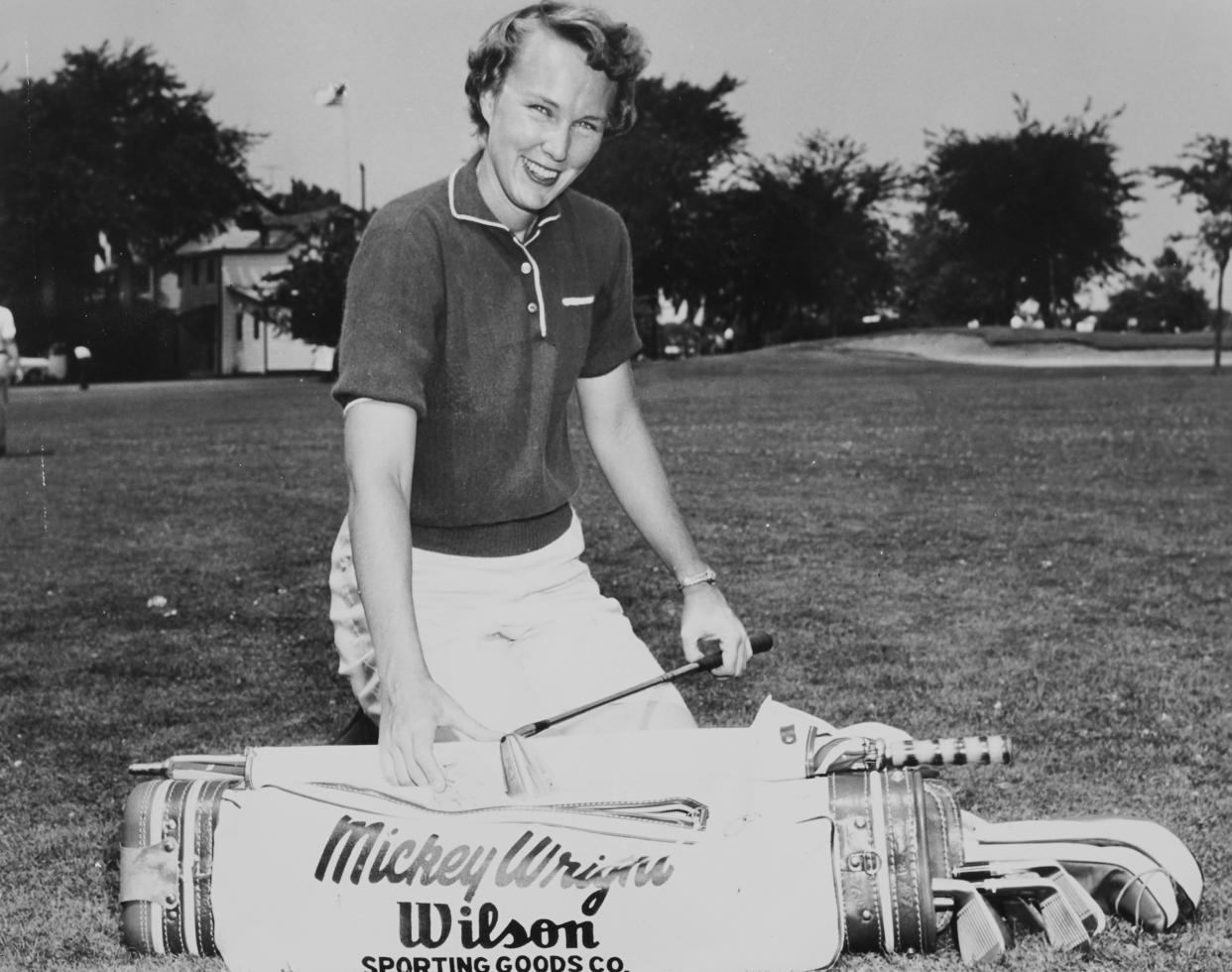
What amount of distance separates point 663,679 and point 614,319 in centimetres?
92

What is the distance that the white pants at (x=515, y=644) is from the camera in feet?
11.0

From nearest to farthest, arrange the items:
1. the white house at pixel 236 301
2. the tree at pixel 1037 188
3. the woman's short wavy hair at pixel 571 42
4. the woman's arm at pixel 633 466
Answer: the woman's short wavy hair at pixel 571 42 → the woman's arm at pixel 633 466 → the tree at pixel 1037 188 → the white house at pixel 236 301

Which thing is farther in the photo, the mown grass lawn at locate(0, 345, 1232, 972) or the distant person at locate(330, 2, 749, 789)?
the mown grass lawn at locate(0, 345, 1232, 972)

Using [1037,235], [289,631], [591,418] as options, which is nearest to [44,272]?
[1037,235]

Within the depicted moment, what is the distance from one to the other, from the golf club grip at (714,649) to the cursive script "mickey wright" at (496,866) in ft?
1.67

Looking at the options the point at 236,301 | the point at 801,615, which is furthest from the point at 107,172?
the point at 801,615

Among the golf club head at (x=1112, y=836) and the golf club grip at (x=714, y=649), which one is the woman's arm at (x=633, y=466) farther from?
the golf club head at (x=1112, y=836)

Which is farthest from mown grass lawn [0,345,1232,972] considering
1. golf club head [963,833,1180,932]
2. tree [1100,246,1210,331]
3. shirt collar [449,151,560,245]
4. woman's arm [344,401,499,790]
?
tree [1100,246,1210,331]

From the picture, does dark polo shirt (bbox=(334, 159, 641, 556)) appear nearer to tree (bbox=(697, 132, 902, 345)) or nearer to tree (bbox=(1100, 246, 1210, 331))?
tree (bbox=(697, 132, 902, 345))

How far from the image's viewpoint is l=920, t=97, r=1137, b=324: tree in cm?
3919

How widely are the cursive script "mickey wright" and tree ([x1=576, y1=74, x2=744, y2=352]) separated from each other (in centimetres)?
3874

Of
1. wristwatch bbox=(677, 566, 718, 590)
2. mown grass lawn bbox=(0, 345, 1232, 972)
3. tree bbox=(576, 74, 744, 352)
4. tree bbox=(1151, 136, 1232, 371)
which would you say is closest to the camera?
wristwatch bbox=(677, 566, 718, 590)

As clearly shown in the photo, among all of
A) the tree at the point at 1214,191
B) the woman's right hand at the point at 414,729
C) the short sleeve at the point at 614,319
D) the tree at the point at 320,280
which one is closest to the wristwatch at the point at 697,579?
the short sleeve at the point at 614,319

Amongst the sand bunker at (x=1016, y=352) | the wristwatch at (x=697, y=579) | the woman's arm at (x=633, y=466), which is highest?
the sand bunker at (x=1016, y=352)
